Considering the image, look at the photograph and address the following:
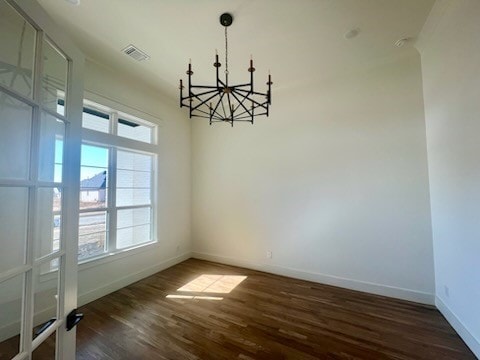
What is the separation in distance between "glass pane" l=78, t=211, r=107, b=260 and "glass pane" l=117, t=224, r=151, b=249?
0.81 feet

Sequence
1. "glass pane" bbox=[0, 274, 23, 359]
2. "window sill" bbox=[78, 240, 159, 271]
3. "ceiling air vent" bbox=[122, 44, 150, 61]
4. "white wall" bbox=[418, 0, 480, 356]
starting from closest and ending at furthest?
1. "glass pane" bbox=[0, 274, 23, 359]
2. "white wall" bbox=[418, 0, 480, 356]
3. "ceiling air vent" bbox=[122, 44, 150, 61]
4. "window sill" bbox=[78, 240, 159, 271]

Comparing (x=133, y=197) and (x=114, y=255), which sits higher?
(x=133, y=197)

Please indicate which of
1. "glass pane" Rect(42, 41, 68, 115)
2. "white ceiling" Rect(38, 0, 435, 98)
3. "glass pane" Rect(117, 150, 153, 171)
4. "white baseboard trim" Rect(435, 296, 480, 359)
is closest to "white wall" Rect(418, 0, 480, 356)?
"white baseboard trim" Rect(435, 296, 480, 359)

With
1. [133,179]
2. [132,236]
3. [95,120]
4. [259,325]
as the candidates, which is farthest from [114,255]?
[259,325]

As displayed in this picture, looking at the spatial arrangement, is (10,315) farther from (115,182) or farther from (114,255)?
(115,182)

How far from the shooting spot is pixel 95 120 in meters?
2.98

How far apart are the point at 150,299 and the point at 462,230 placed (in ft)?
12.0

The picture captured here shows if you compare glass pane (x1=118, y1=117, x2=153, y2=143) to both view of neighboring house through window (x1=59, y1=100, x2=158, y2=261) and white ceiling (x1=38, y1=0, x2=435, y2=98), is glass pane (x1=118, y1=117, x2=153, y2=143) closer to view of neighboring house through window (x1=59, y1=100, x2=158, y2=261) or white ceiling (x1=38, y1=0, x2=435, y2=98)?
view of neighboring house through window (x1=59, y1=100, x2=158, y2=261)

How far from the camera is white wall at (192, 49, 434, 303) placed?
2.75 meters


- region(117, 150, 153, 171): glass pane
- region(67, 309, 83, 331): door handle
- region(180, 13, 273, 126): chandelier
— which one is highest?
region(180, 13, 273, 126): chandelier

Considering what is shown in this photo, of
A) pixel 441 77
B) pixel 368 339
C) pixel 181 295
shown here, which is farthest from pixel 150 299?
pixel 441 77

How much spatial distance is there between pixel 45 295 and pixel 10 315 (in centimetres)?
16

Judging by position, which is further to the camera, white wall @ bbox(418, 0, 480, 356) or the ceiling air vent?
the ceiling air vent

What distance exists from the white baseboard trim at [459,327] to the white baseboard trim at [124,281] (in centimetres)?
405
